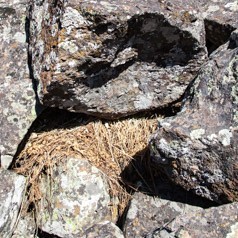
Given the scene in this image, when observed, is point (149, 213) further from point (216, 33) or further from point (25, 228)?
point (216, 33)

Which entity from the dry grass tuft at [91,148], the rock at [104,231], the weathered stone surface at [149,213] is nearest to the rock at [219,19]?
the dry grass tuft at [91,148]

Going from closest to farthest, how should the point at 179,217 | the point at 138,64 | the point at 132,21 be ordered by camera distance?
the point at 179,217 → the point at 132,21 → the point at 138,64

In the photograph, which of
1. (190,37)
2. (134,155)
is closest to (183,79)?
(190,37)

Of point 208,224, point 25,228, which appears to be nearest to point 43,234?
point 25,228

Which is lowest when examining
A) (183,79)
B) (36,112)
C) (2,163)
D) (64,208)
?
(64,208)

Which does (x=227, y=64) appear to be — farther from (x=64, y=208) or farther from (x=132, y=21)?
(x=64, y=208)

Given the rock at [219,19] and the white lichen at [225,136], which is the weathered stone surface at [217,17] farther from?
the white lichen at [225,136]

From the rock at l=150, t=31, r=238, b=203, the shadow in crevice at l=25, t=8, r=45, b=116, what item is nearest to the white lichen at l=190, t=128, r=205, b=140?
the rock at l=150, t=31, r=238, b=203

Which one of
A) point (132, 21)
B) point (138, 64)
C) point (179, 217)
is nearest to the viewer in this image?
point (179, 217)
